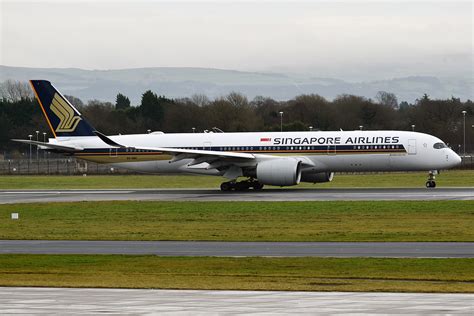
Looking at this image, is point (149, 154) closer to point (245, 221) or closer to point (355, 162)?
point (355, 162)

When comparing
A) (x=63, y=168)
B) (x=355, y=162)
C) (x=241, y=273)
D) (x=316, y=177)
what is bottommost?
(x=241, y=273)

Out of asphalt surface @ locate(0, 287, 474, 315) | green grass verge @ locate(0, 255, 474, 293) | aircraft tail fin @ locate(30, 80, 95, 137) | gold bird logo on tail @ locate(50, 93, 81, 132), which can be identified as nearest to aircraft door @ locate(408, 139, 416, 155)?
aircraft tail fin @ locate(30, 80, 95, 137)

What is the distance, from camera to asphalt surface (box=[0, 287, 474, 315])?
15914 millimetres

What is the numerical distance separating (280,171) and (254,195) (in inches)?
85.9

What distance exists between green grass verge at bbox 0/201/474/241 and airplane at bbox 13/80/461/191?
28.9ft

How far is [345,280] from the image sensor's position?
20469 millimetres

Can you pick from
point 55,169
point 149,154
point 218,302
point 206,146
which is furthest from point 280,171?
point 55,169

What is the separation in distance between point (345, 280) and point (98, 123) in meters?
123

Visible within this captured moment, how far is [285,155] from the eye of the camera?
179 feet

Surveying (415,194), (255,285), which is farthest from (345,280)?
(415,194)

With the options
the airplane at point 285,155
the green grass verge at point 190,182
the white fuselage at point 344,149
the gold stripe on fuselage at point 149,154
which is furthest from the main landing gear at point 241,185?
the green grass verge at point 190,182

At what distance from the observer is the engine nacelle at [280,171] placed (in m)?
51.6

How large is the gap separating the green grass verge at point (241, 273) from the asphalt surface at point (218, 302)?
37.2 inches

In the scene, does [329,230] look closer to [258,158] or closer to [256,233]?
[256,233]
